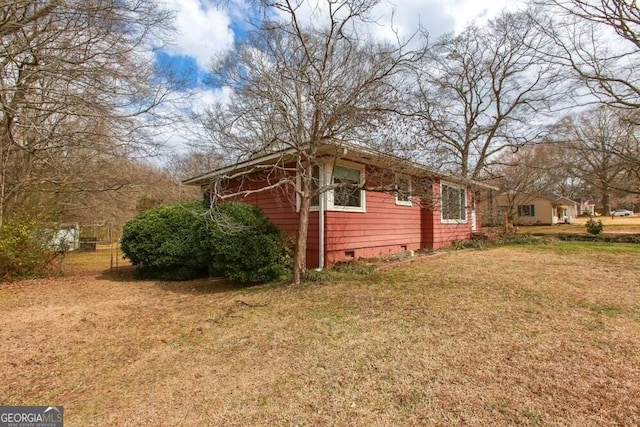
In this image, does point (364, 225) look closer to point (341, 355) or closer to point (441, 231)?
point (441, 231)

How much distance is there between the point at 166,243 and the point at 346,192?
4408 millimetres

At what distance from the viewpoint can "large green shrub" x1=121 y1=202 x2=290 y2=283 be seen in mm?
6109

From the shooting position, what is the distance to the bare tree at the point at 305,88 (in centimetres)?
547

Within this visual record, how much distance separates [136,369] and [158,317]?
1749mm

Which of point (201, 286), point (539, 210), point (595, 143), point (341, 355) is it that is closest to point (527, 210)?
point (539, 210)

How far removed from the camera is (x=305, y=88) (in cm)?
565

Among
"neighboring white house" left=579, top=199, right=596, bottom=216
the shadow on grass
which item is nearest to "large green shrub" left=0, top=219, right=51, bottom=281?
the shadow on grass

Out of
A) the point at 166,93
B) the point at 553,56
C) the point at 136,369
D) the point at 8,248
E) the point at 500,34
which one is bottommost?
the point at 136,369

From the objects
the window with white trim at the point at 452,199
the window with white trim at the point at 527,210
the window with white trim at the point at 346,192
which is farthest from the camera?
the window with white trim at the point at 527,210

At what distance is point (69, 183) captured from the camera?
10336mm

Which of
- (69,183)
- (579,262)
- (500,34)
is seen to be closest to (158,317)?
(69,183)

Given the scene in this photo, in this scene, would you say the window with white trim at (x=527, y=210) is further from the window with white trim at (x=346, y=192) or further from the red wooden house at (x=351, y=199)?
the window with white trim at (x=346, y=192)

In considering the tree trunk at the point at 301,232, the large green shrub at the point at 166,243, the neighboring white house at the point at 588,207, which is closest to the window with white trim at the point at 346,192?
the tree trunk at the point at 301,232

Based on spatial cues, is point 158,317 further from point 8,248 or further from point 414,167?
point 8,248
